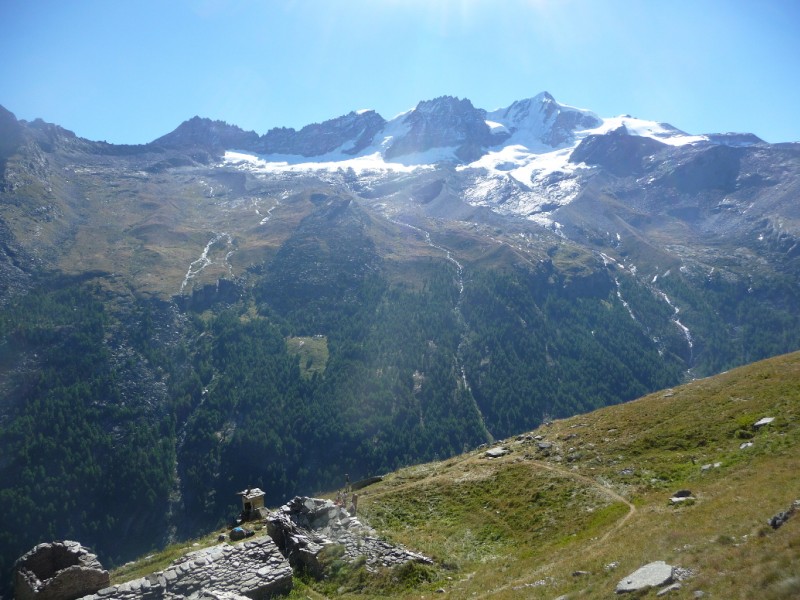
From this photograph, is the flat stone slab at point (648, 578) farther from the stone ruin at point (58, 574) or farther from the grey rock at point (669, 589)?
the stone ruin at point (58, 574)

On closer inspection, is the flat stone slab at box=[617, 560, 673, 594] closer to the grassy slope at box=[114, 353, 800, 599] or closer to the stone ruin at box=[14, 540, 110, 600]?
the grassy slope at box=[114, 353, 800, 599]

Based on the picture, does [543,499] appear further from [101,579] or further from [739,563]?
[101,579]

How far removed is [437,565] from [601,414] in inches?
1601

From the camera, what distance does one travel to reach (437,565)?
32.4m

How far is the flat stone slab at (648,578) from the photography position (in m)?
19.0

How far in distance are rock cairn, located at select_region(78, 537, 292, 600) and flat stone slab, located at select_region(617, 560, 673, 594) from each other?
17557 millimetres

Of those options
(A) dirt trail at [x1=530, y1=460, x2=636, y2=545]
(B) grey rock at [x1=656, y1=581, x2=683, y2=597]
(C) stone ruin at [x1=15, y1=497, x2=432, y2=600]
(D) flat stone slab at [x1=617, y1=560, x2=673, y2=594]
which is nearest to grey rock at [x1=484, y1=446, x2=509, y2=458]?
(A) dirt trail at [x1=530, y1=460, x2=636, y2=545]

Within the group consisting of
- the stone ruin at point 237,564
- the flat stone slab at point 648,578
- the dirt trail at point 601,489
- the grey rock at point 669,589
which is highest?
the grey rock at point 669,589

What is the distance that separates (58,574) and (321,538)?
16.0 metres

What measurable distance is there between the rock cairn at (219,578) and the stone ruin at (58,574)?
7482 mm

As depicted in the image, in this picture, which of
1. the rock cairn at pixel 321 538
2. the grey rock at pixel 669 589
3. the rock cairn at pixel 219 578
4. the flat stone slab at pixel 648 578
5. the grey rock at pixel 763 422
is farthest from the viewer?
the grey rock at pixel 763 422

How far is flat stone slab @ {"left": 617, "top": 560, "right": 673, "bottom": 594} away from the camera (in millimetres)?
19000

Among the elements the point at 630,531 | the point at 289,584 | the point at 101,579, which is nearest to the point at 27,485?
the point at 101,579

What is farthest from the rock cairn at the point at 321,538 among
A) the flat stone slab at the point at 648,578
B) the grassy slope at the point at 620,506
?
the flat stone slab at the point at 648,578
